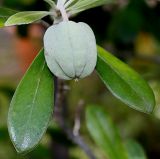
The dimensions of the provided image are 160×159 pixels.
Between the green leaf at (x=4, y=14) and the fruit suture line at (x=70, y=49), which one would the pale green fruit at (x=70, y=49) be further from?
the green leaf at (x=4, y=14)

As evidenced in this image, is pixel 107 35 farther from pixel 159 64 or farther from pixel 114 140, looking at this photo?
pixel 114 140

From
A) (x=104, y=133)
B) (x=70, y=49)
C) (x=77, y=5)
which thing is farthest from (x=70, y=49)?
(x=104, y=133)

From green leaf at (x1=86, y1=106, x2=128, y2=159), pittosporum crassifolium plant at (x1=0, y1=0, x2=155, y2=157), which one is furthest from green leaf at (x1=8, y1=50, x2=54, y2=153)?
green leaf at (x1=86, y1=106, x2=128, y2=159)

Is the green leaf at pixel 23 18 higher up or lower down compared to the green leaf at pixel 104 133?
higher up

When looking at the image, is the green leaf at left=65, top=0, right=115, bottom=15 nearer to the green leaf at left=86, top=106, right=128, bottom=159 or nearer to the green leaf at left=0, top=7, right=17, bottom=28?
the green leaf at left=0, top=7, right=17, bottom=28

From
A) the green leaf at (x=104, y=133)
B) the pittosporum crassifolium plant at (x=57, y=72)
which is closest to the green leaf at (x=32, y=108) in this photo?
the pittosporum crassifolium plant at (x=57, y=72)

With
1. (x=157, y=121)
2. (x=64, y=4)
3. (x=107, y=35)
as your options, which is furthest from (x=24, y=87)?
(x=157, y=121)

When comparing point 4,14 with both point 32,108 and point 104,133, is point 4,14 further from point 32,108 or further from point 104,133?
point 104,133
